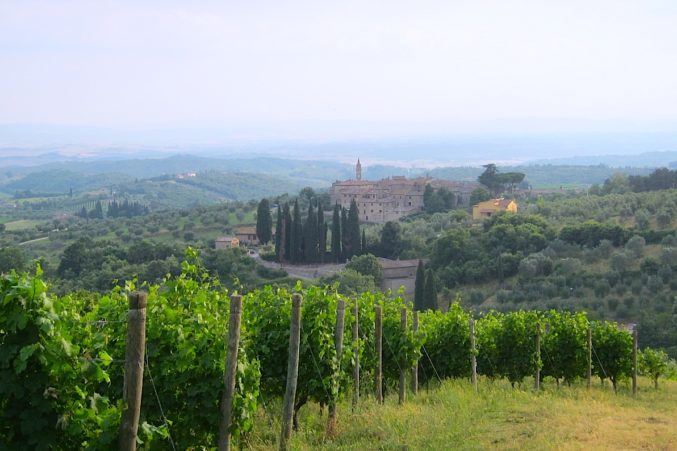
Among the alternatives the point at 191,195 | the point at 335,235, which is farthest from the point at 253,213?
the point at 191,195

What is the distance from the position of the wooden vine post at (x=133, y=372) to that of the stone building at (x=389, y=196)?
74.0 m

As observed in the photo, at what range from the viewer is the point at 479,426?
8.41 meters

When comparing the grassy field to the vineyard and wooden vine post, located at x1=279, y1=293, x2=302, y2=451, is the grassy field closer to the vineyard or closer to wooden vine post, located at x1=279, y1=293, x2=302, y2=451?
wooden vine post, located at x1=279, y1=293, x2=302, y2=451

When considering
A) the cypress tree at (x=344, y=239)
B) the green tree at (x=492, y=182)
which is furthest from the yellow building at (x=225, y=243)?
the green tree at (x=492, y=182)

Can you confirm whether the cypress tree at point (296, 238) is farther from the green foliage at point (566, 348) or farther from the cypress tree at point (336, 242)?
the green foliage at point (566, 348)

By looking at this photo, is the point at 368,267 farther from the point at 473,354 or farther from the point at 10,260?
the point at 473,354

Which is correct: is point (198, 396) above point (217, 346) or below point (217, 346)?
below

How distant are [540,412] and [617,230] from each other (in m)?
38.8

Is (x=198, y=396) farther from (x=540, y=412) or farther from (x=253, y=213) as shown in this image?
(x=253, y=213)

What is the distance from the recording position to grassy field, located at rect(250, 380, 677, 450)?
7453 millimetres

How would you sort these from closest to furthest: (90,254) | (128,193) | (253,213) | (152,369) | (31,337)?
(31,337), (152,369), (90,254), (253,213), (128,193)

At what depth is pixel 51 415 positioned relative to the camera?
424cm

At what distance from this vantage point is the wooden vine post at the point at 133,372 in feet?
14.7

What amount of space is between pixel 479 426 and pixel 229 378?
157 inches
